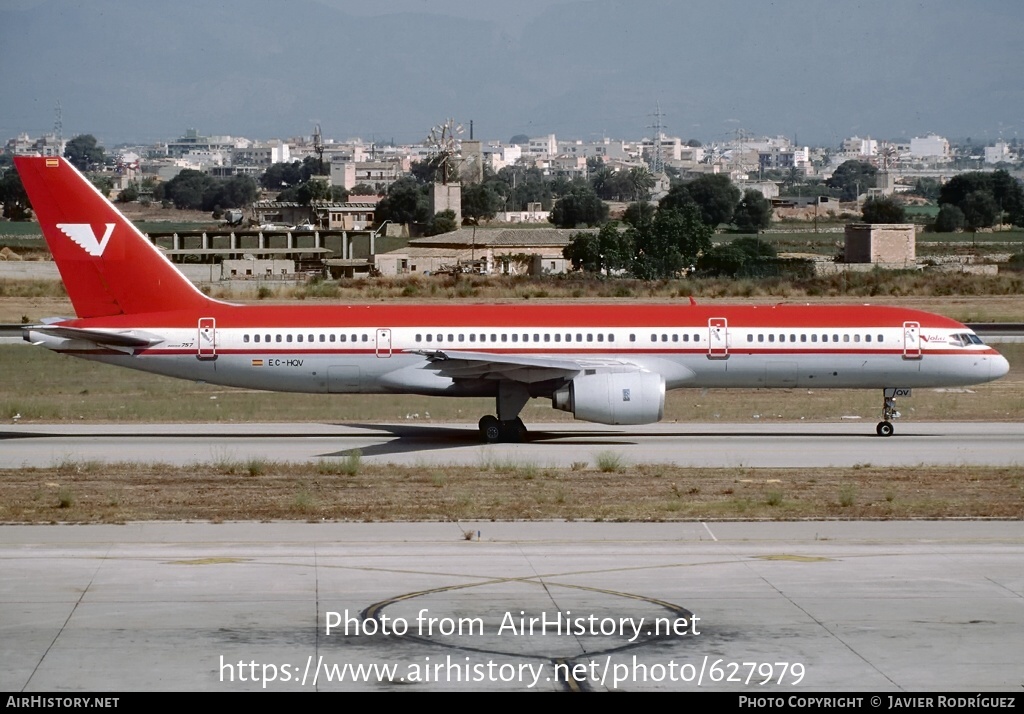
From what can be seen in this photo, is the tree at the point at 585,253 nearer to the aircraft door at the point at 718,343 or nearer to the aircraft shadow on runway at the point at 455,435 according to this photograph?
the aircraft shadow on runway at the point at 455,435

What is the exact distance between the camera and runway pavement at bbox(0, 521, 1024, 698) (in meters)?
13.8

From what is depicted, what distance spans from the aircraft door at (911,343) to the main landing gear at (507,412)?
993 cm

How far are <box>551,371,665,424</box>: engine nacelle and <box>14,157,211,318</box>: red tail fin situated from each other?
11.0 metres

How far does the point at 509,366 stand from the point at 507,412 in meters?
1.62

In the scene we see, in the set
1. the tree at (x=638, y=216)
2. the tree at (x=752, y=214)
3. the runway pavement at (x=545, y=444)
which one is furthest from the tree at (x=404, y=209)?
the runway pavement at (x=545, y=444)

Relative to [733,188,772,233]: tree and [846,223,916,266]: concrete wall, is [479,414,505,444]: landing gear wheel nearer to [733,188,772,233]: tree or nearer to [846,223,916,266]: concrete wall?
[846,223,916,266]: concrete wall

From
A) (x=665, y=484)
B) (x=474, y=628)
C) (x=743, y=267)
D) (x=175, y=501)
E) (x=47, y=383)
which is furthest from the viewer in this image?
(x=743, y=267)

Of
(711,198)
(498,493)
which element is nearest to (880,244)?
(711,198)

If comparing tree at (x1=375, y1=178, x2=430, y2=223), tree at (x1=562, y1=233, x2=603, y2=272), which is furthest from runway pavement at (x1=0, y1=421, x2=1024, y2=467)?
tree at (x1=375, y1=178, x2=430, y2=223)

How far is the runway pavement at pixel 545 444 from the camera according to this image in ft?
100
